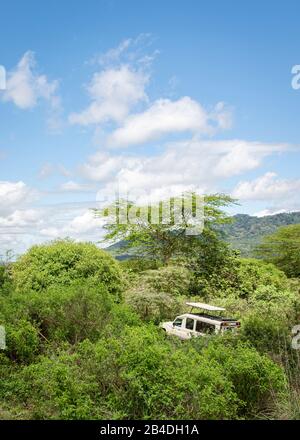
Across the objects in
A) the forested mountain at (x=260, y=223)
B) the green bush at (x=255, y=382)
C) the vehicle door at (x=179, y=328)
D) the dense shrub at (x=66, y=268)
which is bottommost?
the vehicle door at (x=179, y=328)

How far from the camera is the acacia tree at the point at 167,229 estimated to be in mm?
A: 24484

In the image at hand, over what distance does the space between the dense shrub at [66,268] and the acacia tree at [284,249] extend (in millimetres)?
22892

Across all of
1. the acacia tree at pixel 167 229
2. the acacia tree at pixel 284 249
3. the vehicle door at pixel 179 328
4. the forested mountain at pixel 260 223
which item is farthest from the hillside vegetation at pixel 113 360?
the forested mountain at pixel 260 223

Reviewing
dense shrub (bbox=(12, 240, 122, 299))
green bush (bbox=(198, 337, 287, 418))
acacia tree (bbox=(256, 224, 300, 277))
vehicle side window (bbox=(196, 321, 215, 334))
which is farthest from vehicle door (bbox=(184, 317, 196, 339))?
acacia tree (bbox=(256, 224, 300, 277))

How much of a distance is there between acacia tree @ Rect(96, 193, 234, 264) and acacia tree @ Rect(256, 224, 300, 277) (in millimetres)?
11085

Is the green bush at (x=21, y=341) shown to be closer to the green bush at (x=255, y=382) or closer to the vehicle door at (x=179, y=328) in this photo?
the green bush at (x=255, y=382)

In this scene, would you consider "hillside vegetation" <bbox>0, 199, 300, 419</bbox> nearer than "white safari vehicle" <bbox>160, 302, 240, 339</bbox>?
Yes

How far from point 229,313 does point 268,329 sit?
8.01 m

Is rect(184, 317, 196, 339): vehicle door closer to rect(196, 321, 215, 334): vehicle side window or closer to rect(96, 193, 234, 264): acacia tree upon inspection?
rect(196, 321, 215, 334): vehicle side window

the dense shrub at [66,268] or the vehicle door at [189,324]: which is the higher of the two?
the dense shrub at [66,268]

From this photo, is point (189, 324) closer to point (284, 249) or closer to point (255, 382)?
point (255, 382)

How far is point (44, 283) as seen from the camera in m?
13.1

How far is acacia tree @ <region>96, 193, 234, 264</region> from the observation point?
24.5 m

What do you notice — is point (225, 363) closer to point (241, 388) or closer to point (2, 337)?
point (241, 388)
